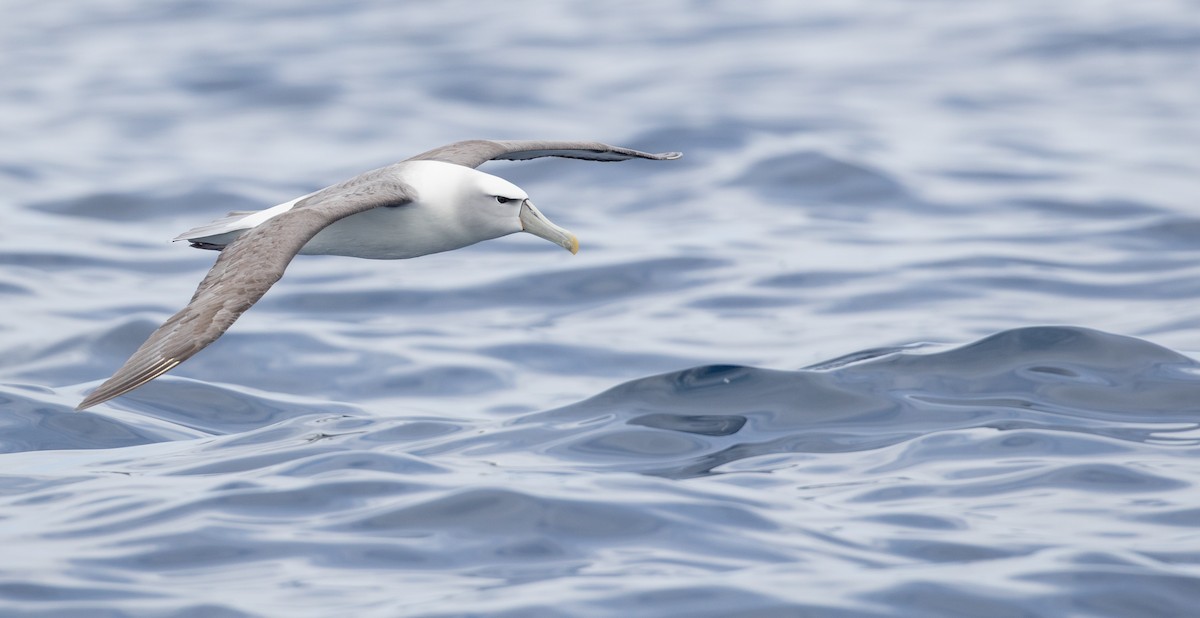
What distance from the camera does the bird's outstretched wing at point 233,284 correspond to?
744 cm

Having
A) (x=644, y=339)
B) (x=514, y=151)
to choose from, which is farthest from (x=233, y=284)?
(x=644, y=339)

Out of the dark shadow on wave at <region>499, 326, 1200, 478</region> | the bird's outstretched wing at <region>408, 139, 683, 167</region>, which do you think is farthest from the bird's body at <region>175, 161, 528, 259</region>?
the dark shadow on wave at <region>499, 326, 1200, 478</region>

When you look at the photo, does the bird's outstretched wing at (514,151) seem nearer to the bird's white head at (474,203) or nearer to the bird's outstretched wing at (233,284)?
the bird's white head at (474,203)

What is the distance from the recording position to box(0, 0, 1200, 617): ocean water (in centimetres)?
812

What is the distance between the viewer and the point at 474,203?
34.1 feet

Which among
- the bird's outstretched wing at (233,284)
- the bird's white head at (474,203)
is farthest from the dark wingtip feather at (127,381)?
the bird's white head at (474,203)

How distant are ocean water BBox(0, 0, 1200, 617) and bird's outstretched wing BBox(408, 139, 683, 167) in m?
1.69

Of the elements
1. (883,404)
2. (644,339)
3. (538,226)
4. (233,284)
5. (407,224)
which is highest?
(233,284)

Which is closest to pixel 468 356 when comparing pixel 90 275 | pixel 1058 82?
pixel 90 275

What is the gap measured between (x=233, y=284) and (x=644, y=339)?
5.63m

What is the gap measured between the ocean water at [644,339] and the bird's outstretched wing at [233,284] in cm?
116

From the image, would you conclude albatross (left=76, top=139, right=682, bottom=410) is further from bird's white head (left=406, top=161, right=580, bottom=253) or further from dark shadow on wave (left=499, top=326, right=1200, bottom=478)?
dark shadow on wave (left=499, top=326, right=1200, bottom=478)

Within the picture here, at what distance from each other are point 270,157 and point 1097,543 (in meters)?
14.2

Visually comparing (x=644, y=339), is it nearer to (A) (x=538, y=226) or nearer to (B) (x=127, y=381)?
(A) (x=538, y=226)
